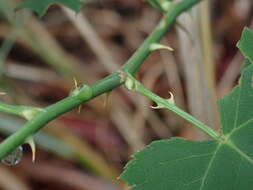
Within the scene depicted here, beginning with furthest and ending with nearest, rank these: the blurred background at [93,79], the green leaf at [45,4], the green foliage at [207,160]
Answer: the blurred background at [93,79] → the green leaf at [45,4] → the green foliage at [207,160]

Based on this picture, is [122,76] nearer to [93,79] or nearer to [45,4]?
[45,4]

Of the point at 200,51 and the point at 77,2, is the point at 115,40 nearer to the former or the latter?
the point at 200,51

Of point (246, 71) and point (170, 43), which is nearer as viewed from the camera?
point (246, 71)

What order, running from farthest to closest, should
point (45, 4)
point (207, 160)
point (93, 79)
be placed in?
1. point (93, 79)
2. point (45, 4)
3. point (207, 160)

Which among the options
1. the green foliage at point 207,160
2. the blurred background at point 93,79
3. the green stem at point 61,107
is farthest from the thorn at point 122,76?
the blurred background at point 93,79

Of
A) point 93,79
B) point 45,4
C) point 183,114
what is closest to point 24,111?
point 183,114

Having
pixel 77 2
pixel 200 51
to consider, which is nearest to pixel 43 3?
pixel 77 2

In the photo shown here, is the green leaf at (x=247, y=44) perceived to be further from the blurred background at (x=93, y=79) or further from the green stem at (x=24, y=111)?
the blurred background at (x=93, y=79)
